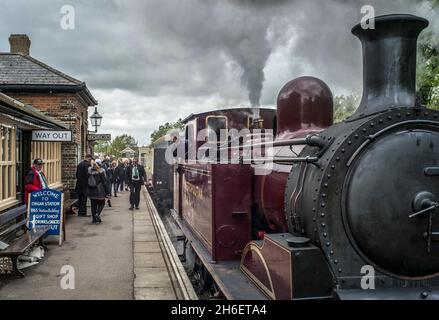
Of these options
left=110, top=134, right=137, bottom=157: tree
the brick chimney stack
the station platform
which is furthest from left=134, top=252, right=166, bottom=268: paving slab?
left=110, top=134, right=137, bottom=157: tree

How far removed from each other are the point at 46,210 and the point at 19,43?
9.96 m

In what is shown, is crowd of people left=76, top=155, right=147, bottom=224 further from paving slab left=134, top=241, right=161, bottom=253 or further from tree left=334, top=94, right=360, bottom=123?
tree left=334, top=94, right=360, bottom=123

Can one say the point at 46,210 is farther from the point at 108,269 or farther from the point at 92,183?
the point at 92,183

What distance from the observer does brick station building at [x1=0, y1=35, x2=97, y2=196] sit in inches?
489

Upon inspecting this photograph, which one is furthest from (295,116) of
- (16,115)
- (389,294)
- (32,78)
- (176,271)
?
(32,78)

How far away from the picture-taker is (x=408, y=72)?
10.4 feet

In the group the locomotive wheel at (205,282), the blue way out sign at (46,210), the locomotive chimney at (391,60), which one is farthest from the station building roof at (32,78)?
the locomotive chimney at (391,60)

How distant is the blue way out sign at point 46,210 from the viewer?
7.52 m

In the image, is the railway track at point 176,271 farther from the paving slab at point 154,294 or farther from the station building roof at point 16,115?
the station building roof at point 16,115

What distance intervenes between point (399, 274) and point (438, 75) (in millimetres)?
11175

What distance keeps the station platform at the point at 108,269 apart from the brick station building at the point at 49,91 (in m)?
3.80

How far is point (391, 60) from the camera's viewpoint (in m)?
3.12

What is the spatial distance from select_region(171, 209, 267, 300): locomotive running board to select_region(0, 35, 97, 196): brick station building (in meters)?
8.58
